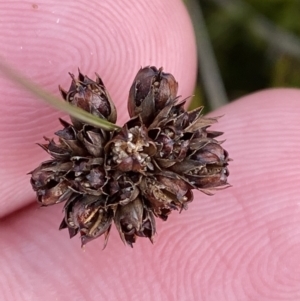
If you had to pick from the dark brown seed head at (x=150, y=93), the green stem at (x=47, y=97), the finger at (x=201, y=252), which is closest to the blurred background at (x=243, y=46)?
the finger at (x=201, y=252)

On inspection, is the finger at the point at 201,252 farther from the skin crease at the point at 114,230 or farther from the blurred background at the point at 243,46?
the blurred background at the point at 243,46

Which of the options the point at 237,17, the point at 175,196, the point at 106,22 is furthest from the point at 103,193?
the point at 237,17

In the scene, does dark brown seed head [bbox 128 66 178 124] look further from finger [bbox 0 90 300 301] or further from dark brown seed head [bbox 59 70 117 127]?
finger [bbox 0 90 300 301]

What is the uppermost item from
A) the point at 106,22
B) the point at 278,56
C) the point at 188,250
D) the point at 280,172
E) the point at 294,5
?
the point at 106,22

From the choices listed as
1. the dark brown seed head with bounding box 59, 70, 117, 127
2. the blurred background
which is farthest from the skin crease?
the blurred background

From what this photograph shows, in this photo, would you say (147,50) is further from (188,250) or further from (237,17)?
(237,17)

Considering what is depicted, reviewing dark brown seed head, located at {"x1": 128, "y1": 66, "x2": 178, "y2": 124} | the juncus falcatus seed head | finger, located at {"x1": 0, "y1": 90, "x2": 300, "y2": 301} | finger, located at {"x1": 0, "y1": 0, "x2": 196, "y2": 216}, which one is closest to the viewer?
the juncus falcatus seed head
